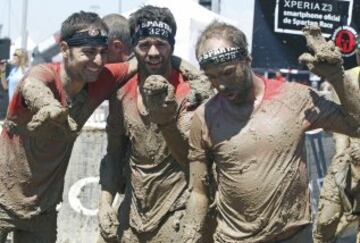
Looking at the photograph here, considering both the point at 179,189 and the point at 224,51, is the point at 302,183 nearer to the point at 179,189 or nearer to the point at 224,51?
the point at 224,51

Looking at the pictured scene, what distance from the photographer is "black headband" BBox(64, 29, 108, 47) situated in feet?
21.0

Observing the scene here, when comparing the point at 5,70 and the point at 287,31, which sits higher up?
the point at 287,31

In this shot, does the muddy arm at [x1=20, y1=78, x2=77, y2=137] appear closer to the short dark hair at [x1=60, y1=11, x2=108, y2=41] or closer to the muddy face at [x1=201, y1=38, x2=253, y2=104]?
the short dark hair at [x1=60, y1=11, x2=108, y2=41]

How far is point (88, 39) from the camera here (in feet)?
21.0

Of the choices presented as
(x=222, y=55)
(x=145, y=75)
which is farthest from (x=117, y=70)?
(x=222, y=55)

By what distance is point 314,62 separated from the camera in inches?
206

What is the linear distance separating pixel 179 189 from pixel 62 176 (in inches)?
33.3

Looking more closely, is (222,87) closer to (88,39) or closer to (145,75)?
(145,75)

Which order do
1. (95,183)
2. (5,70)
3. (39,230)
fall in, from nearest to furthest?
1. (39,230)
2. (95,183)
3. (5,70)

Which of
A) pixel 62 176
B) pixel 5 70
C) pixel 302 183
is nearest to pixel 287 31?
pixel 62 176

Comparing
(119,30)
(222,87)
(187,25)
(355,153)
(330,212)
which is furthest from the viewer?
(187,25)

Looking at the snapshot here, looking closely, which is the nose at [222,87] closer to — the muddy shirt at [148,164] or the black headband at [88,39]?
the muddy shirt at [148,164]

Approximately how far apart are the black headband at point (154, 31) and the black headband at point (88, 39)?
0.68ft

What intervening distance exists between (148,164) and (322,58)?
1.73 m
